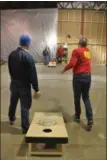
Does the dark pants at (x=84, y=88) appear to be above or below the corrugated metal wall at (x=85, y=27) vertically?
below

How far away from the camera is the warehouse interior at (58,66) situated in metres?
3.32

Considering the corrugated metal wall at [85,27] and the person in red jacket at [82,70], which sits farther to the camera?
the corrugated metal wall at [85,27]

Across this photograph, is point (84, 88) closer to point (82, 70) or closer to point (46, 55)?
point (82, 70)

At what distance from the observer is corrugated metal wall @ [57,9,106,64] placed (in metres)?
12.8

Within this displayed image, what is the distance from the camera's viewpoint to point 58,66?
36.1 ft

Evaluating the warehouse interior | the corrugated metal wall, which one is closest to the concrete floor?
the warehouse interior

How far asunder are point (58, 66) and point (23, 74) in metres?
7.59

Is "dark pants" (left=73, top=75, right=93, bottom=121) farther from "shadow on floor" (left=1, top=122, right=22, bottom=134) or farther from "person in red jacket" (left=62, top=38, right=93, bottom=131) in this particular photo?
"shadow on floor" (left=1, top=122, right=22, bottom=134)

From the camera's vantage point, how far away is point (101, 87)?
6996 mm

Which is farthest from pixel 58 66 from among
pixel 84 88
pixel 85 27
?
pixel 84 88

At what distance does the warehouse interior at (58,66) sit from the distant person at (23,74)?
1.55ft

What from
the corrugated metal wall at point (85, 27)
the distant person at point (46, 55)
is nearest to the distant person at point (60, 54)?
the distant person at point (46, 55)

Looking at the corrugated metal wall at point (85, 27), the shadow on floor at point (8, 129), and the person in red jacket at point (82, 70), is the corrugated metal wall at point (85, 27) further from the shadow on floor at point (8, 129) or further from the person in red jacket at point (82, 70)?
the shadow on floor at point (8, 129)

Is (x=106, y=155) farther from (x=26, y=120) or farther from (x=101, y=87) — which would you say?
(x=101, y=87)
